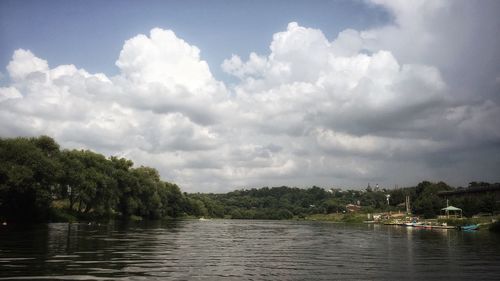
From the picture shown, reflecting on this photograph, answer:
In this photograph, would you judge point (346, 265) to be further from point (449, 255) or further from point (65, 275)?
point (65, 275)

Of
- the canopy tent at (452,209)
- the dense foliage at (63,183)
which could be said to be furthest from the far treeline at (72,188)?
the canopy tent at (452,209)

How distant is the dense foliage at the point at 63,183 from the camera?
7681 cm

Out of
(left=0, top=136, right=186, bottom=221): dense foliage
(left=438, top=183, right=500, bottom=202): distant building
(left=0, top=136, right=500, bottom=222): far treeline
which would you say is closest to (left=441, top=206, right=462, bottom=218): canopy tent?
(left=0, top=136, right=500, bottom=222): far treeline

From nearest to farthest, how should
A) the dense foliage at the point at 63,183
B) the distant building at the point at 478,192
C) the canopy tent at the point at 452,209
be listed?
the dense foliage at the point at 63,183 < the canopy tent at the point at 452,209 < the distant building at the point at 478,192

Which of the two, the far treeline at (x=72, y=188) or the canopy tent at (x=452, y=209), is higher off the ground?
the far treeline at (x=72, y=188)

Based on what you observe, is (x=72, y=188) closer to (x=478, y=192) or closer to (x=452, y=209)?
(x=452, y=209)

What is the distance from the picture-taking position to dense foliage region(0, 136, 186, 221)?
7681cm

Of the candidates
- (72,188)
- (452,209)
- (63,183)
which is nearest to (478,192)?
(452,209)

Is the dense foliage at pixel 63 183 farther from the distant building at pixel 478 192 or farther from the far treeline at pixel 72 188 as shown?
the distant building at pixel 478 192

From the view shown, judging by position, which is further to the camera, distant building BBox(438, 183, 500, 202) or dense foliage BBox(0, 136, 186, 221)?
distant building BBox(438, 183, 500, 202)

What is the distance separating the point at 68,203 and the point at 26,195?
31747 millimetres

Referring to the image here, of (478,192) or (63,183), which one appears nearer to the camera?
(63,183)

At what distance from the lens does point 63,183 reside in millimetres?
94125

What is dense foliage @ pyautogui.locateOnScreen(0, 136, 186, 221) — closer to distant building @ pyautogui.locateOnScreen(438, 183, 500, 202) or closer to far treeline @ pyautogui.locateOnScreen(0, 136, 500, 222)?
far treeline @ pyautogui.locateOnScreen(0, 136, 500, 222)
